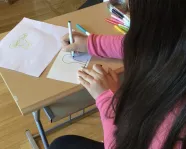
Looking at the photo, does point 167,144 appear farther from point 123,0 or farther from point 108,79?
point 123,0

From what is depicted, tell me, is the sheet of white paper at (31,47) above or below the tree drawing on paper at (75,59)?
above

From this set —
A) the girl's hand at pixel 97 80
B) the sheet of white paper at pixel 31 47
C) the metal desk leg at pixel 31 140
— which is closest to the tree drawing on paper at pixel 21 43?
the sheet of white paper at pixel 31 47

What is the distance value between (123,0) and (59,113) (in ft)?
1.59

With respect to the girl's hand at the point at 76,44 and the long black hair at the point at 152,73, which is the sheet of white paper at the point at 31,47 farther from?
the long black hair at the point at 152,73

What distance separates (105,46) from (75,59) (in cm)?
10

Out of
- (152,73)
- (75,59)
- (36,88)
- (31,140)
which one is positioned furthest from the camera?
(31,140)

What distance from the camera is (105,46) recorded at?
3.08 ft

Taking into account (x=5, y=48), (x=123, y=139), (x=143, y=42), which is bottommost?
(x=123, y=139)

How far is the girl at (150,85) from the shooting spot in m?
0.57

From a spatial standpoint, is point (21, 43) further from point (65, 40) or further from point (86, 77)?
point (86, 77)

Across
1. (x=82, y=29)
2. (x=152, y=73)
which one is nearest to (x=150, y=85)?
(x=152, y=73)

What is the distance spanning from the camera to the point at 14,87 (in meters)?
0.84

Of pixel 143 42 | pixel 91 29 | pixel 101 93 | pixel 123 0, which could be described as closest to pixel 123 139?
pixel 101 93

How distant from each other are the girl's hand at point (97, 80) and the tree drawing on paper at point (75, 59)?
54mm
